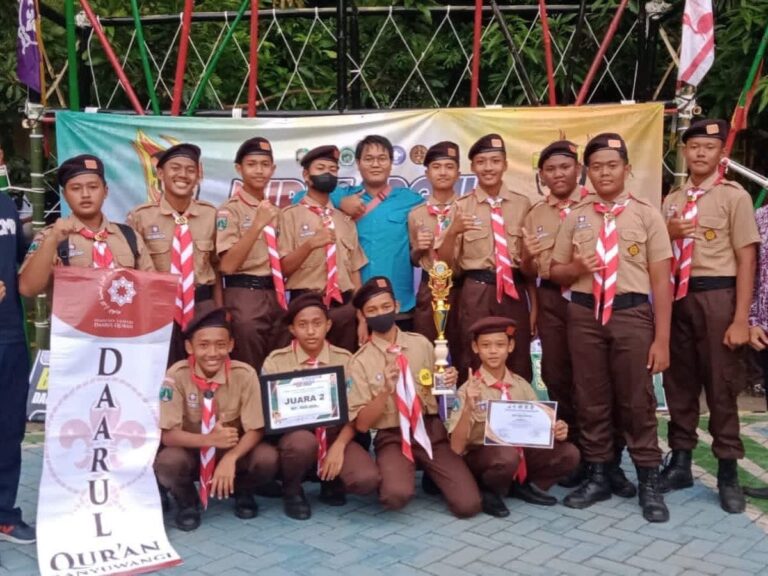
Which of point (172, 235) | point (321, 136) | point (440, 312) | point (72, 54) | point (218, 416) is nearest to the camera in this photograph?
point (218, 416)

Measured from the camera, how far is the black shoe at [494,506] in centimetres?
414

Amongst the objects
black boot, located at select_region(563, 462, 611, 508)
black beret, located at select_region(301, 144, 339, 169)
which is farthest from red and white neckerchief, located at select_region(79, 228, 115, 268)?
black boot, located at select_region(563, 462, 611, 508)

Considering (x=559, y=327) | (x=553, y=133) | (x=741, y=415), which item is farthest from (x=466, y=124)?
(x=741, y=415)

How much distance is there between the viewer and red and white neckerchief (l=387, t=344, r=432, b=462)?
415 centimetres

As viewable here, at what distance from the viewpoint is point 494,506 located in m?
4.14

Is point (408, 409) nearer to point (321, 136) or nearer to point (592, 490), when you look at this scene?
point (592, 490)

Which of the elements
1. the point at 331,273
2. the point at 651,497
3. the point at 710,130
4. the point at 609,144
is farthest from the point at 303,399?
the point at 710,130

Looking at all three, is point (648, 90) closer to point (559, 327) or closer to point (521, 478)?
point (559, 327)

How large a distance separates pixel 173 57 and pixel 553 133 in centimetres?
382

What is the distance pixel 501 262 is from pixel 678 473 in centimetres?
153

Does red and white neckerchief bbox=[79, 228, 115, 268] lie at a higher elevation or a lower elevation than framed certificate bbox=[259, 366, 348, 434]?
higher

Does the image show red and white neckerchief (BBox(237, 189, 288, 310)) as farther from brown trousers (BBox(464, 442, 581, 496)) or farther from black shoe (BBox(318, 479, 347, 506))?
brown trousers (BBox(464, 442, 581, 496))

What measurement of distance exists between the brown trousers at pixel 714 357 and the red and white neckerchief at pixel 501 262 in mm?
889

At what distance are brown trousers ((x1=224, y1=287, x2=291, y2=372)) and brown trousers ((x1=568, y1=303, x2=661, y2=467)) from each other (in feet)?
5.30
